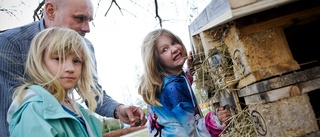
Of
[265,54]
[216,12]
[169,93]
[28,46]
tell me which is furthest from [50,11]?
[265,54]

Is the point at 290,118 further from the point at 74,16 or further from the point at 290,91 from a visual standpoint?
the point at 74,16

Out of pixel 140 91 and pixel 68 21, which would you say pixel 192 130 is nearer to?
pixel 140 91

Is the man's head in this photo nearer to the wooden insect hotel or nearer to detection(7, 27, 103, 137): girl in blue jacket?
detection(7, 27, 103, 137): girl in blue jacket

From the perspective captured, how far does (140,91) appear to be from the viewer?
105 inches

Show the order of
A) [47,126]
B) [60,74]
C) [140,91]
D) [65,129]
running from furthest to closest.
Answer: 1. [140,91]
2. [60,74]
3. [65,129]
4. [47,126]

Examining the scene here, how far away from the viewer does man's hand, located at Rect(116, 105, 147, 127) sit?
6.52ft

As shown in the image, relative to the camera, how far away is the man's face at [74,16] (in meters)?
2.56

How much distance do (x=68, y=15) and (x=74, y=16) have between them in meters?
0.06

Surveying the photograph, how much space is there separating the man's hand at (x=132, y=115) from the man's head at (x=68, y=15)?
1.01 metres

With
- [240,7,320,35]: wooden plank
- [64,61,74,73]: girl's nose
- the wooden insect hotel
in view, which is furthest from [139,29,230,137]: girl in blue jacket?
[64,61,74,73]: girl's nose

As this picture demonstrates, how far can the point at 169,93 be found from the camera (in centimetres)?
230

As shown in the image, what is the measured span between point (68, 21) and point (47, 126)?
5.27ft

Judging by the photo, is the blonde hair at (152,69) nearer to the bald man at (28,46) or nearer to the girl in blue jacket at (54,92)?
the bald man at (28,46)

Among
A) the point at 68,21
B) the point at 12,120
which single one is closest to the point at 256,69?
the point at 12,120
